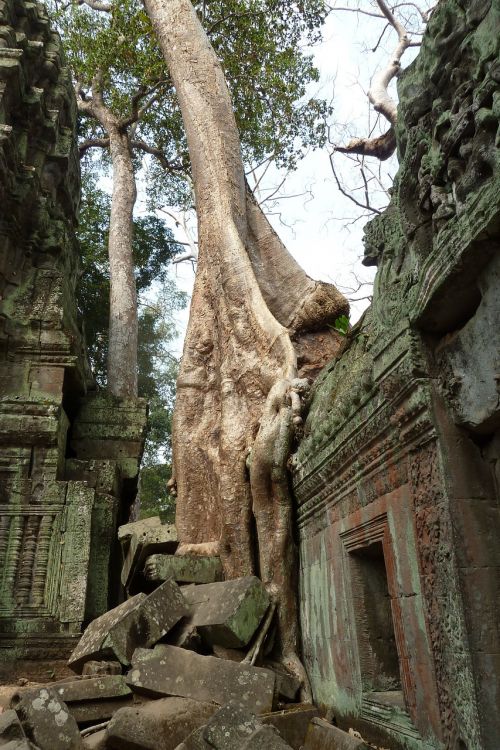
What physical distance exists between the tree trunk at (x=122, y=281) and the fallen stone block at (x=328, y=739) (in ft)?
23.0

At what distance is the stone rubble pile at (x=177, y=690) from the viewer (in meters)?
2.65

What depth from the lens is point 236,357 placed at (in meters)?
5.85

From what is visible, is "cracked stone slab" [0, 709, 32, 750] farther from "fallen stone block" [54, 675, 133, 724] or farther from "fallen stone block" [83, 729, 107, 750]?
"fallen stone block" [54, 675, 133, 724]

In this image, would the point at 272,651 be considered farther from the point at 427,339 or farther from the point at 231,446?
the point at 427,339

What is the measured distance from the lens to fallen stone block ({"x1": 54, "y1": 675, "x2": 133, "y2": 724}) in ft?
10.6

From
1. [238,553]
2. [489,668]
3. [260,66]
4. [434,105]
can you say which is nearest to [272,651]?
[238,553]

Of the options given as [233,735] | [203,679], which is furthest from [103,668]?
[233,735]

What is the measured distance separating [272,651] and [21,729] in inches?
70.2

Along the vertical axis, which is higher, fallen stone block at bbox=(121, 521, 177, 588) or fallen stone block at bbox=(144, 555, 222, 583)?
fallen stone block at bbox=(121, 521, 177, 588)

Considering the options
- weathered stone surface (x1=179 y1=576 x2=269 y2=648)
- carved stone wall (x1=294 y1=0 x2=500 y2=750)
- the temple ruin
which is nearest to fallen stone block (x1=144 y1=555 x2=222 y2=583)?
the temple ruin

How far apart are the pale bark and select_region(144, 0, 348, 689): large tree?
298cm

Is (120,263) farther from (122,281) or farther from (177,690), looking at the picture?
(177,690)

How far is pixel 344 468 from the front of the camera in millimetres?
3439

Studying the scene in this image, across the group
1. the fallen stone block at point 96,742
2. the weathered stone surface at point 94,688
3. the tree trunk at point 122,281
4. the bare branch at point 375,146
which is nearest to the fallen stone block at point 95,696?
the weathered stone surface at point 94,688
